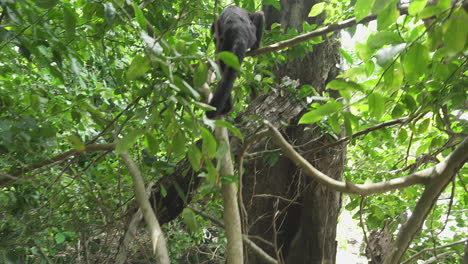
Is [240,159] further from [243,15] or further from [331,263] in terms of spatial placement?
[331,263]

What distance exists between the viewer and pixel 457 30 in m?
0.76

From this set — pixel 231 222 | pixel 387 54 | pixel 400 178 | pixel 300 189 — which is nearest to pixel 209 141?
pixel 387 54

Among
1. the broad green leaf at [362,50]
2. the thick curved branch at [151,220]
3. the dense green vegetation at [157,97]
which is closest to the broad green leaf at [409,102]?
the dense green vegetation at [157,97]

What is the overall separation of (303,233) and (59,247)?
189 centimetres

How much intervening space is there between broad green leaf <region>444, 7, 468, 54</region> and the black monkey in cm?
98

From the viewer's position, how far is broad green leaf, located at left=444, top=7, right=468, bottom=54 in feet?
2.48

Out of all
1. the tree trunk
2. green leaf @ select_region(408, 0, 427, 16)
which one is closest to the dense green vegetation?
green leaf @ select_region(408, 0, 427, 16)

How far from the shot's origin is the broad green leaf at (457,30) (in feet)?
2.48

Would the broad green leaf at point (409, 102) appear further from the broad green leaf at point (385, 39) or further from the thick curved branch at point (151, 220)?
the thick curved branch at point (151, 220)

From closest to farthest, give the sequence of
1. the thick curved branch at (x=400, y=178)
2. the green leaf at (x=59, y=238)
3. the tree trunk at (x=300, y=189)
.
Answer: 1. the thick curved branch at (x=400, y=178)
2. the green leaf at (x=59, y=238)
3. the tree trunk at (x=300, y=189)

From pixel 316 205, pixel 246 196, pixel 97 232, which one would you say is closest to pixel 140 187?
pixel 97 232

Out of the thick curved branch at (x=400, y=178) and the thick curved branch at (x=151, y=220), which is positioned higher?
the thick curved branch at (x=400, y=178)

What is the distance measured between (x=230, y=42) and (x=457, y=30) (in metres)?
1.54

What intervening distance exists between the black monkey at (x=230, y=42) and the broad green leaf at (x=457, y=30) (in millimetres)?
983
